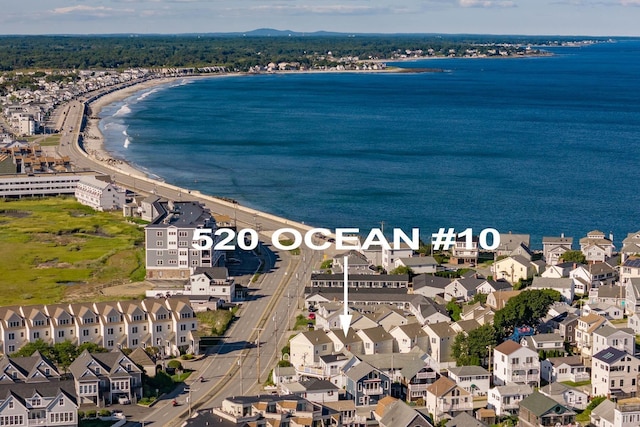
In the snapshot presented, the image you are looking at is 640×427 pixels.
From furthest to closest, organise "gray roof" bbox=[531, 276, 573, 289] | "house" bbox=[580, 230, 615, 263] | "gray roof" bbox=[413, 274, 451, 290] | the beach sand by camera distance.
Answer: the beach sand → "house" bbox=[580, 230, 615, 263] → "gray roof" bbox=[413, 274, 451, 290] → "gray roof" bbox=[531, 276, 573, 289]

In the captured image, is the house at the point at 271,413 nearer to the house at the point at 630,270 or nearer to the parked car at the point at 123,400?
the parked car at the point at 123,400

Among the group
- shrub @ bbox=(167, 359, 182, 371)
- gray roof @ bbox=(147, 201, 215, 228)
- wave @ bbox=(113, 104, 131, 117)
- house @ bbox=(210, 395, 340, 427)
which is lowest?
wave @ bbox=(113, 104, 131, 117)

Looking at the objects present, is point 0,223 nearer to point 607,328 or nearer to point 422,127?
point 607,328

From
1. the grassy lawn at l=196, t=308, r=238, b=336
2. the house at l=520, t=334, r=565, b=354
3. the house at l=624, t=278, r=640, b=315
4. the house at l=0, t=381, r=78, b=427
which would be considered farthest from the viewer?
the house at l=624, t=278, r=640, b=315

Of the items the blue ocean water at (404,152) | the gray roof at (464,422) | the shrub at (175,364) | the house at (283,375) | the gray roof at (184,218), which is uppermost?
the gray roof at (184,218)

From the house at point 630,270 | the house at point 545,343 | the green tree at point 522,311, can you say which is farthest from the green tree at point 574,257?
the house at point 545,343

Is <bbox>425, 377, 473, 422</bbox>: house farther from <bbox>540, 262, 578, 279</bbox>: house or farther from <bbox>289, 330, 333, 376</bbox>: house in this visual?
<bbox>540, 262, 578, 279</bbox>: house

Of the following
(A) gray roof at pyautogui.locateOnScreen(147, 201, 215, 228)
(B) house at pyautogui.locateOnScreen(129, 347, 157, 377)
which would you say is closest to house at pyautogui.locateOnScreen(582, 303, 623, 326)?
(B) house at pyautogui.locateOnScreen(129, 347, 157, 377)
